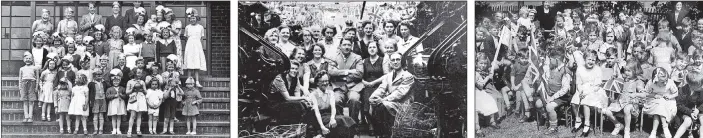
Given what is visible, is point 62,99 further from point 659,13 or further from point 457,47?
point 659,13

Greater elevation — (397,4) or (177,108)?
(397,4)

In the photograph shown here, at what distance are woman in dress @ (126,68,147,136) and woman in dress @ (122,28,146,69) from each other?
8 centimetres

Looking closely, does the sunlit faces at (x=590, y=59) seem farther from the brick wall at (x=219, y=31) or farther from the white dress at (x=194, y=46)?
the white dress at (x=194, y=46)

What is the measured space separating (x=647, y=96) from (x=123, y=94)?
15.0 feet

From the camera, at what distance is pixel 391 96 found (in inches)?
533

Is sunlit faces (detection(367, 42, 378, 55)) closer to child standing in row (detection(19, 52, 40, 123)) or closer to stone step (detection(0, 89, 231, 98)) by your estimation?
stone step (detection(0, 89, 231, 98))

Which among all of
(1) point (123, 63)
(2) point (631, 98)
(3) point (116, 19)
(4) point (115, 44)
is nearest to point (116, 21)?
(3) point (116, 19)

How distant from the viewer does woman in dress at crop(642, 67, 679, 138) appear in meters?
13.6

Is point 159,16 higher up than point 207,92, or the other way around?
point 159,16

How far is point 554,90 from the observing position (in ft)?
44.5

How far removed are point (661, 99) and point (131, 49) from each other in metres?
4.65

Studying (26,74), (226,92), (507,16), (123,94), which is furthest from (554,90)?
(26,74)

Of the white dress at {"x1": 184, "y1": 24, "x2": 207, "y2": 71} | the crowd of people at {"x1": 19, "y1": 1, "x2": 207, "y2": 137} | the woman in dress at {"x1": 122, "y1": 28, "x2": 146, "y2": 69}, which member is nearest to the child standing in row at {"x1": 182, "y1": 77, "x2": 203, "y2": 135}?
the crowd of people at {"x1": 19, "y1": 1, "x2": 207, "y2": 137}

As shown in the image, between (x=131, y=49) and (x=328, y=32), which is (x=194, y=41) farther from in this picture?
(x=328, y=32)
